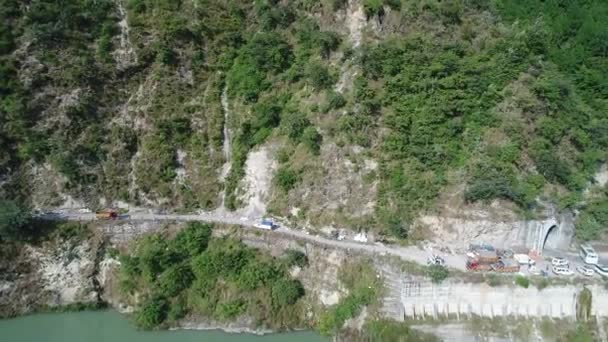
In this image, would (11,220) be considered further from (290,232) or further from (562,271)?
(562,271)

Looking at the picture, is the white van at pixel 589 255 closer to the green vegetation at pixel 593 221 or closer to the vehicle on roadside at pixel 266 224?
the green vegetation at pixel 593 221

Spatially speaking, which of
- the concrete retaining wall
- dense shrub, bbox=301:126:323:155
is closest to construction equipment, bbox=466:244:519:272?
the concrete retaining wall

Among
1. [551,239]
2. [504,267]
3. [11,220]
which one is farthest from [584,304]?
[11,220]

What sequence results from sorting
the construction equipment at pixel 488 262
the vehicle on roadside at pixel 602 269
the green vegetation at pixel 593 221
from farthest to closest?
the green vegetation at pixel 593 221 → the vehicle on roadside at pixel 602 269 → the construction equipment at pixel 488 262

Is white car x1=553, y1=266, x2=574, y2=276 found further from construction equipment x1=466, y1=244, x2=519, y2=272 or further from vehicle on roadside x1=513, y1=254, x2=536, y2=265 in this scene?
construction equipment x1=466, y1=244, x2=519, y2=272

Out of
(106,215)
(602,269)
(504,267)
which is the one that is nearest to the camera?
(504,267)

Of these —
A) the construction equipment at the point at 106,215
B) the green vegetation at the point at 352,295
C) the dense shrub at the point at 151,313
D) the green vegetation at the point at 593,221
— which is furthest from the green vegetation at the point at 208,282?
the green vegetation at the point at 593,221
